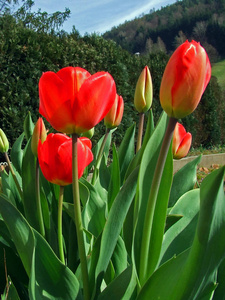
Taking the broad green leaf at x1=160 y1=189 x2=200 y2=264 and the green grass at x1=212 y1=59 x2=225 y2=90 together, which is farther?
the green grass at x1=212 y1=59 x2=225 y2=90

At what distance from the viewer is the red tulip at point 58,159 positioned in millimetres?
840

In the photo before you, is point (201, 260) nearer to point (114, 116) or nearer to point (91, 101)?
point (91, 101)

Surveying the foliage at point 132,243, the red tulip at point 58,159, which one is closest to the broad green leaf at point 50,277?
the foliage at point 132,243

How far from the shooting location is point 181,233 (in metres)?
0.96

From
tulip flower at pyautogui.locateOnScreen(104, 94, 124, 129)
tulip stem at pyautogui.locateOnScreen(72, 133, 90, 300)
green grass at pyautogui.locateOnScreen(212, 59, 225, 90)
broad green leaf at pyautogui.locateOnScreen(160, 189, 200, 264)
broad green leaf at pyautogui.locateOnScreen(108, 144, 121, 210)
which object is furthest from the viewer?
green grass at pyautogui.locateOnScreen(212, 59, 225, 90)

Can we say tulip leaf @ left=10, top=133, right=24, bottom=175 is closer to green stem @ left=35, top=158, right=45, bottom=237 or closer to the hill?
green stem @ left=35, top=158, right=45, bottom=237

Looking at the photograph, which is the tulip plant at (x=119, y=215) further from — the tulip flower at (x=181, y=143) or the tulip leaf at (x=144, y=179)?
the tulip flower at (x=181, y=143)

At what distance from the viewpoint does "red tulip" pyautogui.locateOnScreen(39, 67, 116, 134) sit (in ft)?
2.25

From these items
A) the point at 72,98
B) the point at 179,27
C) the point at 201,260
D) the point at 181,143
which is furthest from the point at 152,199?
the point at 179,27

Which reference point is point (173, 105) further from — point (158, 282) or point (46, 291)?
point (46, 291)

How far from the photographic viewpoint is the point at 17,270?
1050mm

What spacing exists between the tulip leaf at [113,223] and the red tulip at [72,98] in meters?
0.19

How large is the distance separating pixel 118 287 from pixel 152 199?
8.6 inches

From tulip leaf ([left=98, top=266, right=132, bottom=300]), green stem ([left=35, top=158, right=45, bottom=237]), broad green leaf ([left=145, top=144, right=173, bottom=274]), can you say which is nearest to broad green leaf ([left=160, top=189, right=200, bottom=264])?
broad green leaf ([left=145, top=144, right=173, bottom=274])
